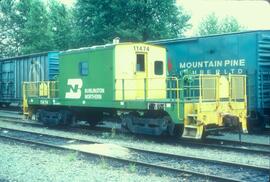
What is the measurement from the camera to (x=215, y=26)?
73000mm

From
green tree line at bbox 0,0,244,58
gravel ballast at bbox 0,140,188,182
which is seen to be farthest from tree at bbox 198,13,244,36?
gravel ballast at bbox 0,140,188,182

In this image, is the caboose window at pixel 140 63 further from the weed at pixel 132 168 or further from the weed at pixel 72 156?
the weed at pixel 132 168

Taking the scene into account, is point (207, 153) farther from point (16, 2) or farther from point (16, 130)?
point (16, 2)

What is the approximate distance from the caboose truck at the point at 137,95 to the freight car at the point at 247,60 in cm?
142

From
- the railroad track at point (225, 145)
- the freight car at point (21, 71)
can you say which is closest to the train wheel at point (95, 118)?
the railroad track at point (225, 145)

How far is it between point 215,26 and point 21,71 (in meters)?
52.3

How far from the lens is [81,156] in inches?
441

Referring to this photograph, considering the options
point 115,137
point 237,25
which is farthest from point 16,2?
point 115,137

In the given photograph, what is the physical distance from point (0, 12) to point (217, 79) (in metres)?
48.2

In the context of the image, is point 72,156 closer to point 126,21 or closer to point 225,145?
point 225,145

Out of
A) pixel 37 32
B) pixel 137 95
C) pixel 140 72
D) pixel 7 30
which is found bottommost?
pixel 137 95

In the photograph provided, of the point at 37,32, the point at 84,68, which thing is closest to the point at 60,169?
the point at 84,68

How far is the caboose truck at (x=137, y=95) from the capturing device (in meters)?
12.8

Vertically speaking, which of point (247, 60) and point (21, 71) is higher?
point (21, 71)
